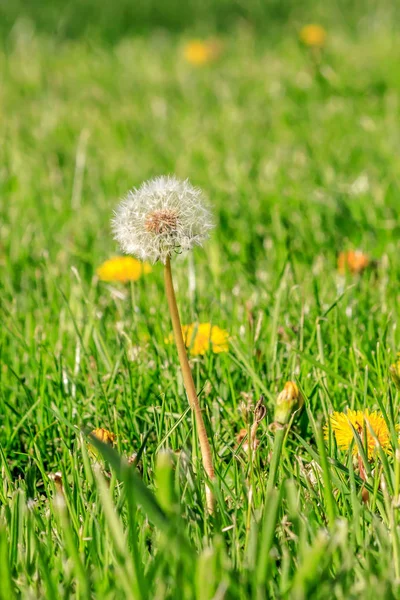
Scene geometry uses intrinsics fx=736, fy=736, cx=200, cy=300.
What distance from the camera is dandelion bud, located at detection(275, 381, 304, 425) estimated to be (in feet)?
4.11

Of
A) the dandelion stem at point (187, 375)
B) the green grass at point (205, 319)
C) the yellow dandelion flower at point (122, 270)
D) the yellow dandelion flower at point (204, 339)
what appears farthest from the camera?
the yellow dandelion flower at point (122, 270)

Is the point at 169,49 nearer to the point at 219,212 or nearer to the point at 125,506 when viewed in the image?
the point at 219,212

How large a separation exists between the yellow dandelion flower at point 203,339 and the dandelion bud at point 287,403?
30cm

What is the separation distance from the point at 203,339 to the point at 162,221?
2.00 feet

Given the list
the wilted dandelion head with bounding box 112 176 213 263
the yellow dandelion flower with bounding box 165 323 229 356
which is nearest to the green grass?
the yellow dandelion flower with bounding box 165 323 229 356

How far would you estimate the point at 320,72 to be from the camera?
154 inches

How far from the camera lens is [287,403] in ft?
4.11

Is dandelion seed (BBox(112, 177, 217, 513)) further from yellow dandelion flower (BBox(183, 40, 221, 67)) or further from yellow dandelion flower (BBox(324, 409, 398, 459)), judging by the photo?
yellow dandelion flower (BBox(183, 40, 221, 67))

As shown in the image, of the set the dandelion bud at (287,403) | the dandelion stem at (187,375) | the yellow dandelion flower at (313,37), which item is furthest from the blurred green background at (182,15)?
the dandelion stem at (187,375)

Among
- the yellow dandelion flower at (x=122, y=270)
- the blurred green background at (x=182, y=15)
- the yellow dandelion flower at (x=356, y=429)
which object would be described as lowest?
the yellow dandelion flower at (x=356, y=429)

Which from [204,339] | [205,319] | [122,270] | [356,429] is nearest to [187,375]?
[356,429]

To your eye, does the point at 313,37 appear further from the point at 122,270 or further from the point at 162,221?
the point at 162,221

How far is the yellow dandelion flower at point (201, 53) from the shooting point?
461 cm

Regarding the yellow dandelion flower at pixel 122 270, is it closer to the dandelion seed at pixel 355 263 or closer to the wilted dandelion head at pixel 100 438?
the dandelion seed at pixel 355 263
